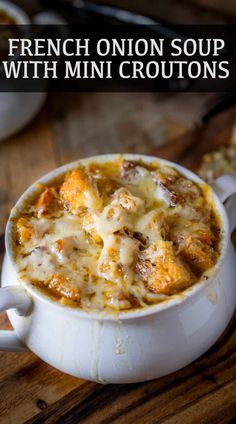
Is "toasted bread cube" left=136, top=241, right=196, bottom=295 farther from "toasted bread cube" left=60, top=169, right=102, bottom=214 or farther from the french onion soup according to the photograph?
"toasted bread cube" left=60, top=169, right=102, bottom=214

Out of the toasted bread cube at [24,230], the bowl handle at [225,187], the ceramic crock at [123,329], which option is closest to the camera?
the ceramic crock at [123,329]

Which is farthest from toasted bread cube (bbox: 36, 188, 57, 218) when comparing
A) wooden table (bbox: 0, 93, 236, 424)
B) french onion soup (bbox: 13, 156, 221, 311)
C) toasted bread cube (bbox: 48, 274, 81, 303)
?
wooden table (bbox: 0, 93, 236, 424)

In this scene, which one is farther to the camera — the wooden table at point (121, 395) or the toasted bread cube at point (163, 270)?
the wooden table at point (121, 395)

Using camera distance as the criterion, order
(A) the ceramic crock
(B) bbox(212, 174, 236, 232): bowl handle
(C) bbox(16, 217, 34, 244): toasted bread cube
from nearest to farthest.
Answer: (A) the ceramic crock < (C) bbox(16, 217, 34, 244): toasted bread cube < (B) bbox(212, 174, 236, 232): bowl handle

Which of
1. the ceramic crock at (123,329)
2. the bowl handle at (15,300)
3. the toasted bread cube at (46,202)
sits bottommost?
the ceramic crock at (123,329)

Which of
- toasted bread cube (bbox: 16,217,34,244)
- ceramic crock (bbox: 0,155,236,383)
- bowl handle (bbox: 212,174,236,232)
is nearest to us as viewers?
ceramic crock (bbox: 0,155,236,383)

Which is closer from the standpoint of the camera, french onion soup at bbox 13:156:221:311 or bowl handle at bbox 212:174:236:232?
french onion soup at bbox 13:156:221:311

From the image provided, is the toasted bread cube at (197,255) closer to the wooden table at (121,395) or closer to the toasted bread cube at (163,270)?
the toasted bread cube at (163,270)

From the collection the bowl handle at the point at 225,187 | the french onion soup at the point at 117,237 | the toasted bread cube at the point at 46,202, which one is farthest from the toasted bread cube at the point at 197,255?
the toasted bread cube at the point at 46,202
